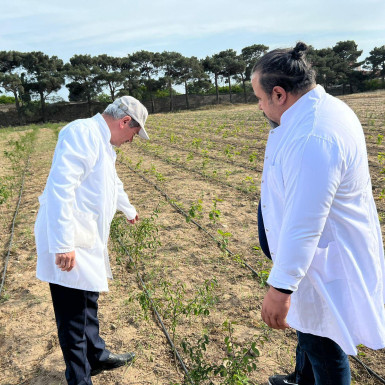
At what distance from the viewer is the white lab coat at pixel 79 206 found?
1875 millimetres

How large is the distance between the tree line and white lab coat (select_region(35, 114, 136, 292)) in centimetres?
3646

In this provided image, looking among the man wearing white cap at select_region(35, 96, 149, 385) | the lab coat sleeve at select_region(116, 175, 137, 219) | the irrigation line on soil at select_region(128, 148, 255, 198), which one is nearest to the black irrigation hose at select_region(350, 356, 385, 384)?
the man wearing white cap at select_region(35, 96, 149, 385)

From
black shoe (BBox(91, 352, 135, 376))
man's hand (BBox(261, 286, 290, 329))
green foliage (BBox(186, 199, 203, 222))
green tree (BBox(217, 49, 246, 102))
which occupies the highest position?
green tree (BBox(217, 49, 246, 102))

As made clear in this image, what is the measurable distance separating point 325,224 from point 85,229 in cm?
119

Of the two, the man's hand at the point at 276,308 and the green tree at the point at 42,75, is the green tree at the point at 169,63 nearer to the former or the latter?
the green tree at the point at 42,75

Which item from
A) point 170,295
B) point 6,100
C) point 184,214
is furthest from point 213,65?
point 170,295

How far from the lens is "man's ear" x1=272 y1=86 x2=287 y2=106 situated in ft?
4.65

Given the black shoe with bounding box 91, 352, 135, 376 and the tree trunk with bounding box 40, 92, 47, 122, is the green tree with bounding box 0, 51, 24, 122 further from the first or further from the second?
the black shoe with bounding box 91, 352, 135, 376

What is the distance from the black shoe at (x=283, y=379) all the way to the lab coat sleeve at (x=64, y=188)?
1326 millimetres

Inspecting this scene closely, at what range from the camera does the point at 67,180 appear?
1.88m

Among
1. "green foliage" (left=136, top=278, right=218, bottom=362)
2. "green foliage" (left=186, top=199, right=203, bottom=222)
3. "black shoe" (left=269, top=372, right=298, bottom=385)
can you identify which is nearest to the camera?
"black shoe" (left=269, top=372, right=298, bottom=385)

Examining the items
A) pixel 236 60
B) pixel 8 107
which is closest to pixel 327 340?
pixel 8 107

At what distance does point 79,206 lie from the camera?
1999 mm

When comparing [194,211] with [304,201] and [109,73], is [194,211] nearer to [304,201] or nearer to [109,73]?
[304,201]
